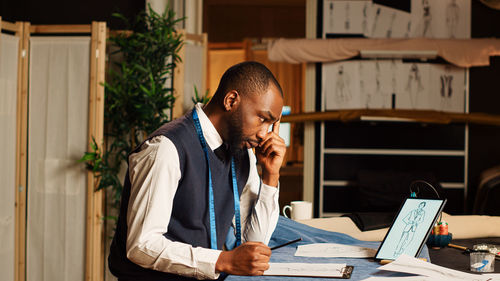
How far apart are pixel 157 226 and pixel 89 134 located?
10.0 feet

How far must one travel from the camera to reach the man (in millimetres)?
1472

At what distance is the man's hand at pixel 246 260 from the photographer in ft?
4.71

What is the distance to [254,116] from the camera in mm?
1647

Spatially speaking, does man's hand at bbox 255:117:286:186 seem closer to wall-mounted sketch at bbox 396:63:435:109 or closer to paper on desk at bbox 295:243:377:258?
paper on desk at bbox 295:243:377:258

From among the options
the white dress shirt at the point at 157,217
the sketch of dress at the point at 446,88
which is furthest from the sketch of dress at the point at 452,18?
the white dress shirt at the point at 157,217

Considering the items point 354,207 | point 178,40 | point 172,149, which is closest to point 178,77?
point 178,40

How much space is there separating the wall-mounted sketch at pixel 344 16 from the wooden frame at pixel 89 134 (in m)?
2.46

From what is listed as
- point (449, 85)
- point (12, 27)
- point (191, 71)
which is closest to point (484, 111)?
point (449, 85)

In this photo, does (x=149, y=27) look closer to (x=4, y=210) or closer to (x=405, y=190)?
(x=4, y=210)

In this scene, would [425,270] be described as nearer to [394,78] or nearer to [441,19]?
[394,78]

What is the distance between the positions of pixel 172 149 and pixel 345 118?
4.05 meters

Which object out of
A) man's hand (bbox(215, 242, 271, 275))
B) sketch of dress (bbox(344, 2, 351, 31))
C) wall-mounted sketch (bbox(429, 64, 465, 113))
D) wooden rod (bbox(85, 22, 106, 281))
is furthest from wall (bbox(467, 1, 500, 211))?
man's hand (bbox(215, 242, 271, 275))

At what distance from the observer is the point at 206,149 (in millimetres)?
1684

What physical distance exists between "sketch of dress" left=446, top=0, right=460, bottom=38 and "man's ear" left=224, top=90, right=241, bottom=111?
4.58 meters
